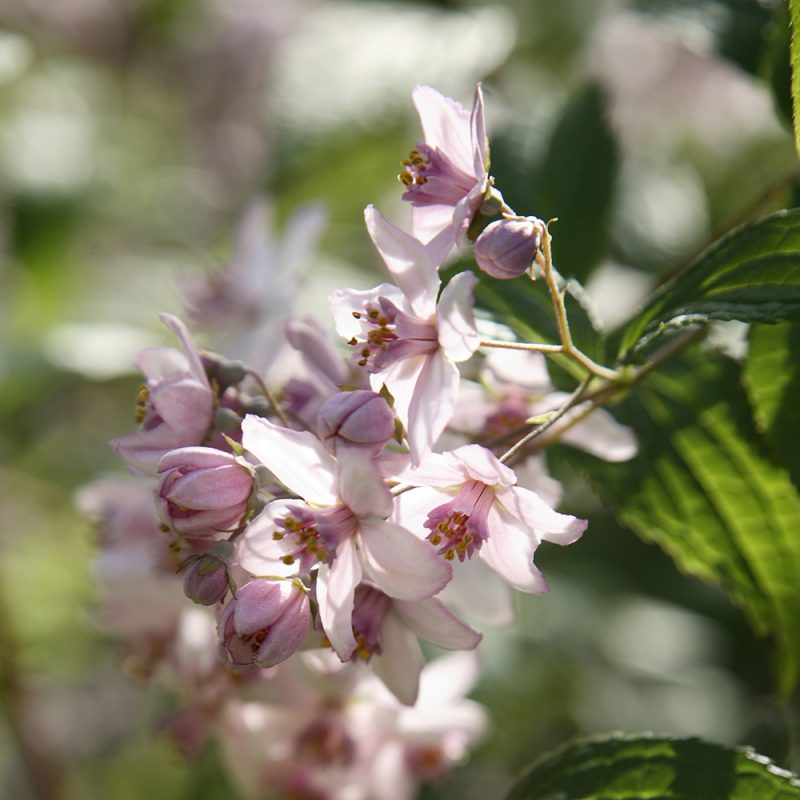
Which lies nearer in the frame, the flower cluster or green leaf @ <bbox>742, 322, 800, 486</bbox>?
the flower cluster

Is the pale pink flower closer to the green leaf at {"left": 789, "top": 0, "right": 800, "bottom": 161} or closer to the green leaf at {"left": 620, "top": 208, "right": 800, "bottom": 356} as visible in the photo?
the green leaf at {"left": 620, "top": 208, "right": 800, "bottom": 356}

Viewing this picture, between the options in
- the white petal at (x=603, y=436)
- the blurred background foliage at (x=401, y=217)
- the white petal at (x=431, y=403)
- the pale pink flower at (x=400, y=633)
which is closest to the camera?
the white petal at (x=431, y=403)

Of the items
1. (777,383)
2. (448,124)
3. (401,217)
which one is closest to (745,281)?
(777,383)

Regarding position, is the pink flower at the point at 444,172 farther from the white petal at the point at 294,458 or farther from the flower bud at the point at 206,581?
the flower bud at the point at 206,581

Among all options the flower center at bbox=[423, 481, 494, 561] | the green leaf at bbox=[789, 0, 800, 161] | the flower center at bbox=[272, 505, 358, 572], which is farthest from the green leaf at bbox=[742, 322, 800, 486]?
the flower center at bbox=[272, 505, 358, 572]

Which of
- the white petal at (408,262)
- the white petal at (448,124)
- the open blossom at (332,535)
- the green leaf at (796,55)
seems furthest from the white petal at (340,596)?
the green leaf at (796,55)

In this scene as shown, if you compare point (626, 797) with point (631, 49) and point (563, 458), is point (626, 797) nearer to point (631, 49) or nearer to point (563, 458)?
point (563, 458)

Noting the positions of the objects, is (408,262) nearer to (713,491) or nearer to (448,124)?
(448,124)

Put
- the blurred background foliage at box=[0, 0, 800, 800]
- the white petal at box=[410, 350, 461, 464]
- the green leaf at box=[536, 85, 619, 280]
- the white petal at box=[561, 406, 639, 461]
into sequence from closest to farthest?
the white petal at box=[410, 350, 461, 464] → the white petal at box=[561, 406, 639, 461] → the green leaf at box=[536, 85, 619, 280] → the blurred background foliage at box=[0, 0, 800, 800]
